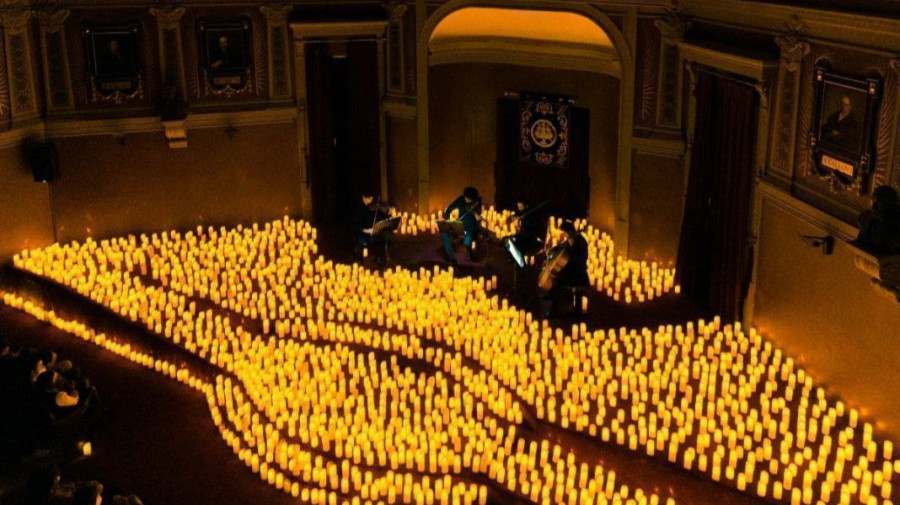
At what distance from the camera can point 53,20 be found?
15086 millimetres

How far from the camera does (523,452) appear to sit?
10250 mm

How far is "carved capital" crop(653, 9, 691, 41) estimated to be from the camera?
1358 cm

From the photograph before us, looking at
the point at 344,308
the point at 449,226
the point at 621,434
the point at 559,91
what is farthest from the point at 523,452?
the point at 559,91

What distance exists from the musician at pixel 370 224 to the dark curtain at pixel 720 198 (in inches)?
153

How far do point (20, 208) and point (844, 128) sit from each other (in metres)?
10.9

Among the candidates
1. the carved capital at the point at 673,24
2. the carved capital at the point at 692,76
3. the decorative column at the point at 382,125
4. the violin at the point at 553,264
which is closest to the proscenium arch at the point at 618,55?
the carved capital at the point at 673,24

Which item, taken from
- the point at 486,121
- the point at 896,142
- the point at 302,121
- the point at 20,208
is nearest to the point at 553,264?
the point at 896,142

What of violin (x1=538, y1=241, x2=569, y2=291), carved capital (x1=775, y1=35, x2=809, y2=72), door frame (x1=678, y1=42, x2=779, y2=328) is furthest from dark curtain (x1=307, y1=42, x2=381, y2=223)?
carved capital (x1=775, y1=35, x2=809, y2=72)

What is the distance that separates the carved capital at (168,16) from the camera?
1556 cm

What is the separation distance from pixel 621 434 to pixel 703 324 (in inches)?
111

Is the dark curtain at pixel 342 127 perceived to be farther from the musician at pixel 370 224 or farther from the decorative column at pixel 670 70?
the decorative column at pixel 670 70

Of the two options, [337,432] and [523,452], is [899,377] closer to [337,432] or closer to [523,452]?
[523,452]

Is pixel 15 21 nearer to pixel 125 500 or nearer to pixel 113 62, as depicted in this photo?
pixel 113 62

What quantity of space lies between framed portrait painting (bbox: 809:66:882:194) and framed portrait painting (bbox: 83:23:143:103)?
953 cm
